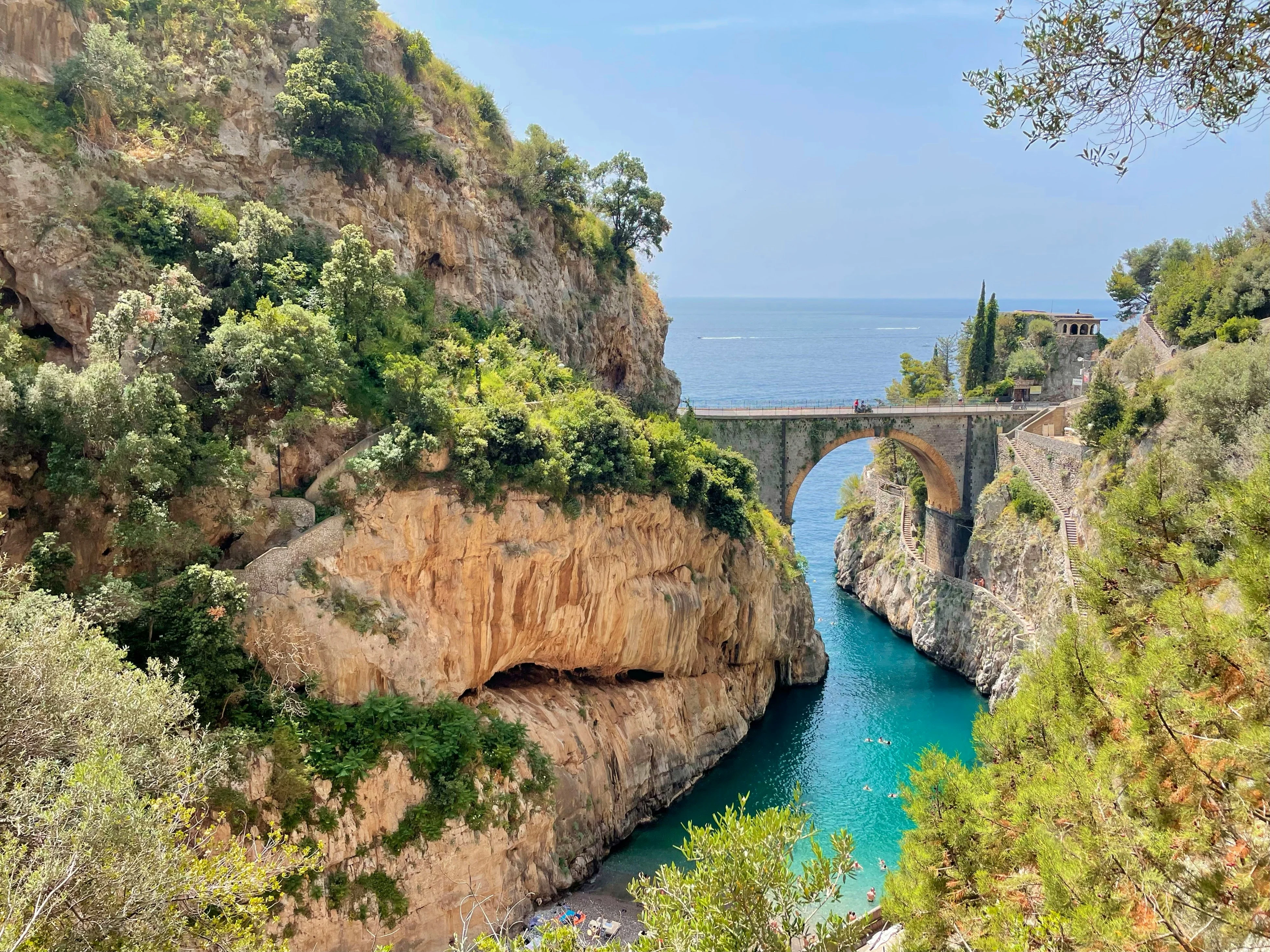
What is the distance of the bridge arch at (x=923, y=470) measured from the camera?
37812 millimetres

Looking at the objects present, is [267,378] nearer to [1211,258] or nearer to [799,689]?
[799,689]

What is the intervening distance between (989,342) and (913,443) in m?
14.3

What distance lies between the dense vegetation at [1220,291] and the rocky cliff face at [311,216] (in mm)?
20839

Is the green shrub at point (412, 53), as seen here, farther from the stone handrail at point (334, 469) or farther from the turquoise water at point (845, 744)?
the turquoise water at point (845, 744)

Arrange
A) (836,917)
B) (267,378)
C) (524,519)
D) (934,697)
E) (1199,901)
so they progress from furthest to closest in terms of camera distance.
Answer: (934,697)
(524,519)
(267,378)
(836,917)
(1199,901)

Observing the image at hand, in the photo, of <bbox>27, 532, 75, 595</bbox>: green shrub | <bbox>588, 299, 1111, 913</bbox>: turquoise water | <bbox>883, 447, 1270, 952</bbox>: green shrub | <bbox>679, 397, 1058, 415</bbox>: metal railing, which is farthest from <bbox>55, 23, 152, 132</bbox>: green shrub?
<bbox>883, 447, 1270, 952</bbox>: green shrub

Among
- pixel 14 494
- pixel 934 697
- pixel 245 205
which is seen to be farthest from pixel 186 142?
pixel 934 697

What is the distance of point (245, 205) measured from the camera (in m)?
21.4

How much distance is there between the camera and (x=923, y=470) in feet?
135

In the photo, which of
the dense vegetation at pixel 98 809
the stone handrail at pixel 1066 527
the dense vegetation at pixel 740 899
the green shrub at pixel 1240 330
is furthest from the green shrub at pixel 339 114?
the green shrub at pixel 1240 330

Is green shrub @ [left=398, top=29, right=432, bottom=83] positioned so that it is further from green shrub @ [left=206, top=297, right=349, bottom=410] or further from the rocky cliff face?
green shrub @ [left=206, top=297, right=349, bottom=410]

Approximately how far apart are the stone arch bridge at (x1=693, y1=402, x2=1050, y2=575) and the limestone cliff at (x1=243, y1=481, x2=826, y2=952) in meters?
8.54

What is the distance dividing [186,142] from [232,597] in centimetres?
1258

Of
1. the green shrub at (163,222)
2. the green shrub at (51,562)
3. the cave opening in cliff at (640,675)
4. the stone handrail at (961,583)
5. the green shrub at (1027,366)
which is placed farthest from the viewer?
the green shrub at (1027,366)
